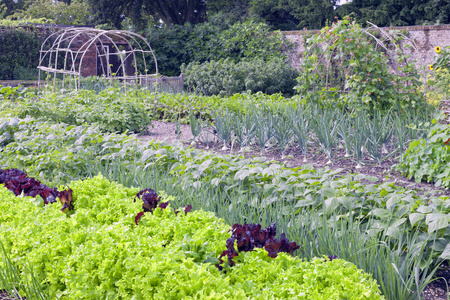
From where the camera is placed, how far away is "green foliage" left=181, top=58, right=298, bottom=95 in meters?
11.1

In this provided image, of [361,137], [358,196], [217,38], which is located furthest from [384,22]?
[358,196]

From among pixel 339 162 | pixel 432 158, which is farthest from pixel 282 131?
pixel 432 158

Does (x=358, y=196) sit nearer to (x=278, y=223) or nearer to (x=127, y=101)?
(x=278, y=223)

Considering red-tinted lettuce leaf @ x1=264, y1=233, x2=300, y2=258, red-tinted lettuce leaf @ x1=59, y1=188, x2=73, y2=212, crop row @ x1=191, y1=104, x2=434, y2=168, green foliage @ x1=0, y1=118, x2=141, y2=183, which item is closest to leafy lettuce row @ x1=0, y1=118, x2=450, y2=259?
green foliage @ x1=0, y1=118, x2=141, y2=183

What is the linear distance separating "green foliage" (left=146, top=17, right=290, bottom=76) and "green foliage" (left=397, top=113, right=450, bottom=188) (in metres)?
10.5

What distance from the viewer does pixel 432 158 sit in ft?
11.6

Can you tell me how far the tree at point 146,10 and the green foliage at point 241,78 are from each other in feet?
27.0

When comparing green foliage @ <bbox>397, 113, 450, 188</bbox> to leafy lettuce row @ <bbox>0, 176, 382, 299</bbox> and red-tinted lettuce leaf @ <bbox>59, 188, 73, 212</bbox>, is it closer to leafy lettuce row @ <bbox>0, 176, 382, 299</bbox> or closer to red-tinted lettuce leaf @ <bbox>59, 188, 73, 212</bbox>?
leafy lettuce row @ <bbox>0, 176, 382, 299</bbox>

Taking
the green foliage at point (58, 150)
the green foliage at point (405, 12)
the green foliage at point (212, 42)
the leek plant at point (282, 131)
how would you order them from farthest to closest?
the green foliage at point (405, 12), the green foliage at point (212, 42), the leek plant at point (282, 131), the green foliage at point (58, 150)

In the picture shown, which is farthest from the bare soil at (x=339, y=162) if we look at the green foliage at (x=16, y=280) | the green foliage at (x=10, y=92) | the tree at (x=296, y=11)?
the tree at (x=296, y=11)

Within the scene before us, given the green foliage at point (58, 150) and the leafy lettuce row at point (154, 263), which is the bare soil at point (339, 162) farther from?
the leafy lettuce row at point (154, 263)

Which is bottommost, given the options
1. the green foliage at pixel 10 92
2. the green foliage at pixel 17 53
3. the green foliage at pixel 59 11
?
the green foliage at pixel 10 92

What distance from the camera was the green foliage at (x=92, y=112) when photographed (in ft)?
19.3

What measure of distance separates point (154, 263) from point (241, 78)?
10326 mm
